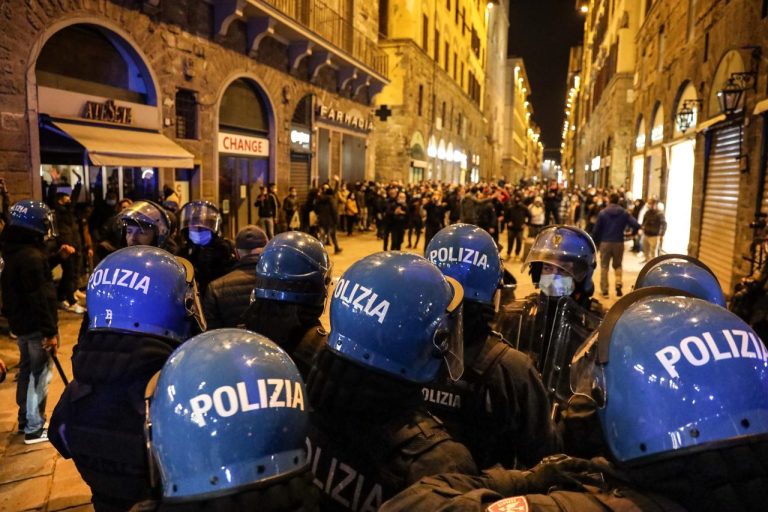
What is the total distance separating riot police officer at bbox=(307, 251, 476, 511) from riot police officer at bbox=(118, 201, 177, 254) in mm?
3275

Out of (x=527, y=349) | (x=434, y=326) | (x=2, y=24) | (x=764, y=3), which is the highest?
(x=764, y=3)

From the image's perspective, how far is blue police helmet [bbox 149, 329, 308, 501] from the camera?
131cm

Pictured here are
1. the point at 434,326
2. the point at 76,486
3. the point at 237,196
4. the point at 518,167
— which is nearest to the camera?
the point at 434,326

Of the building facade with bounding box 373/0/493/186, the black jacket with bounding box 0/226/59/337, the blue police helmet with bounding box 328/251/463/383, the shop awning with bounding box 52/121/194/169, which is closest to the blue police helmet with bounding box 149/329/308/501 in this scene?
the blue police helmet with bounding box 328/251/463/383

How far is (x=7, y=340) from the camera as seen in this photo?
281 inches

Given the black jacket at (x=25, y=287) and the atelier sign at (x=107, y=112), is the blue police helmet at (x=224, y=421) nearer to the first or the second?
the black jacket at (x=25, y=287)

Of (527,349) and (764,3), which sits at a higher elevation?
(764,3)

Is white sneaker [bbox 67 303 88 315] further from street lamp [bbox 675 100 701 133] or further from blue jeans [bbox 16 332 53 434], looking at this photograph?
street lamp [bbox 675 100 701 133]

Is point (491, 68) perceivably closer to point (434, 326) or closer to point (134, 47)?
point (134, 47)

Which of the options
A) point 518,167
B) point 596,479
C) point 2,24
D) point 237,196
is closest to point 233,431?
point 596,479

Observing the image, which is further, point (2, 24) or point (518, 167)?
point (518, 167)

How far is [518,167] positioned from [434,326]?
102 m

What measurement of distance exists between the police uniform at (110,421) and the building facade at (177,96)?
7.73m

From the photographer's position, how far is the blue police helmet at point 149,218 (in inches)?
182
